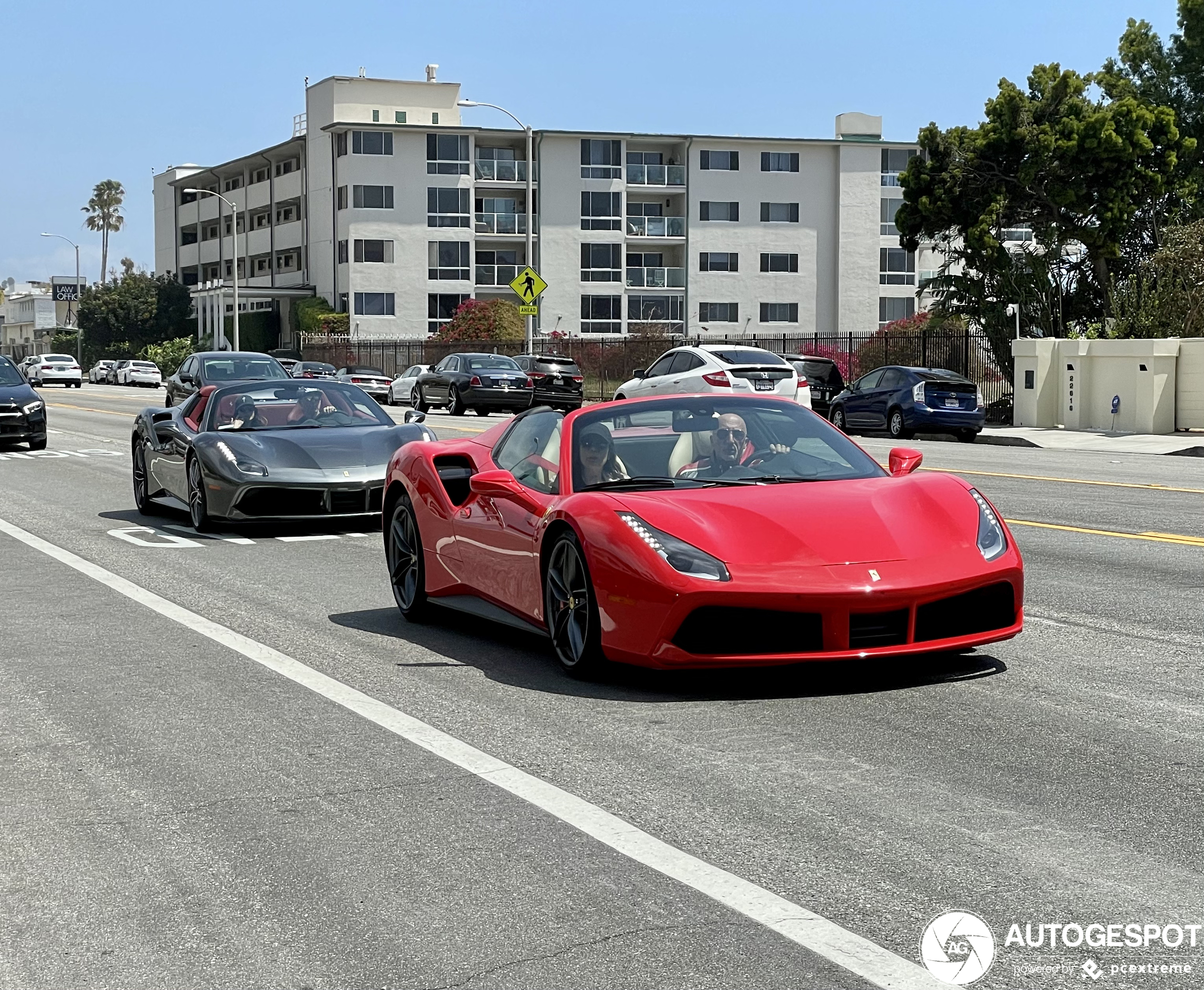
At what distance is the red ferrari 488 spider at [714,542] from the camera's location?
6.91m

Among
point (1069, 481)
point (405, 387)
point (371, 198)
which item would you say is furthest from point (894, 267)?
point (1069, 481)

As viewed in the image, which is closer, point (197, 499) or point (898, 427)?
point (197, 499)

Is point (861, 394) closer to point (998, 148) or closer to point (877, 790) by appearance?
point (998, 148)

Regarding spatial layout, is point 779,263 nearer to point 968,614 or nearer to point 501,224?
point 501,224

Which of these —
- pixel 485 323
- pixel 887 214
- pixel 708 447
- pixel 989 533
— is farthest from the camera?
pixel 887 214

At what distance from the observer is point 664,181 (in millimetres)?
86750

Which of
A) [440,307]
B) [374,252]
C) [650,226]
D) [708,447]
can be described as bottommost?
[708,447]

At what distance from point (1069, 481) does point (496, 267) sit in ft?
224

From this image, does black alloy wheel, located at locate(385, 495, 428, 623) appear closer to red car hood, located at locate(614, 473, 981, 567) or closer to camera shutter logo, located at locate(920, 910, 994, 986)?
red car hood, located at locate(614, 473, 981, 567)

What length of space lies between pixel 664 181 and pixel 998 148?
47.4 m

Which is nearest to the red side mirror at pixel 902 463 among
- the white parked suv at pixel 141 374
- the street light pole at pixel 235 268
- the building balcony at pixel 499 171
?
the street light pole at pixel 235 268

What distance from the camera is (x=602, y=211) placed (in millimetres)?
85750

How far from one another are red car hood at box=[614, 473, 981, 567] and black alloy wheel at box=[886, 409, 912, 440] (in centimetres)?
2516

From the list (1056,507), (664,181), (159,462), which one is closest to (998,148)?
(1056,507)
